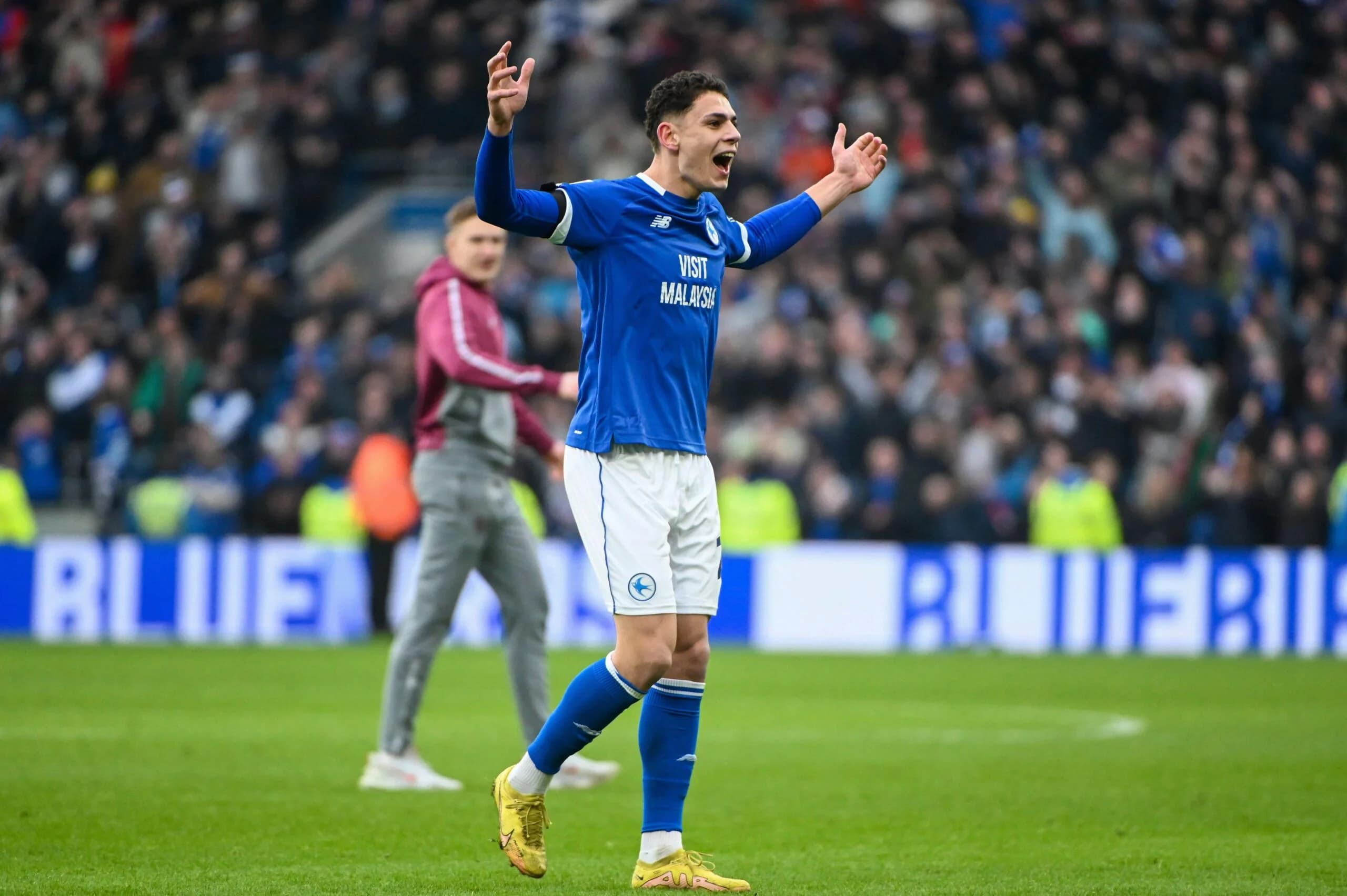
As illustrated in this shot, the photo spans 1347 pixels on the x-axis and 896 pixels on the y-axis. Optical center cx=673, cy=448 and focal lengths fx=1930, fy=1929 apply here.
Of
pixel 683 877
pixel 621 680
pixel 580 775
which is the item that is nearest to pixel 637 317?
pixel 621 680

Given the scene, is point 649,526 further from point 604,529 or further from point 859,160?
point 859,160

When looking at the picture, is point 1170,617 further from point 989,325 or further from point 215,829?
A: point 215,829

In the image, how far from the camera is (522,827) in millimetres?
5535

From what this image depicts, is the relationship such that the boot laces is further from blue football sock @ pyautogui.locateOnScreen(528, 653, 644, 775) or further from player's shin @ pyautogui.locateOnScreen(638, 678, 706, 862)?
player's shin @ pyautogui.locateOnScreen(638, 678, 706, 862)

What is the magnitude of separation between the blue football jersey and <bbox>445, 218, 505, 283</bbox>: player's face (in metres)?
2.37

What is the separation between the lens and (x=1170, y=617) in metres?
17.5

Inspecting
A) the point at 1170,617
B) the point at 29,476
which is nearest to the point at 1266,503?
the point at 1170,617

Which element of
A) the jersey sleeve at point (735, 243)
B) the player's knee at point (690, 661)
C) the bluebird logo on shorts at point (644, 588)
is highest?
the jersey sleeve at point (735, 243)

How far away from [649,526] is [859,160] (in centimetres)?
159

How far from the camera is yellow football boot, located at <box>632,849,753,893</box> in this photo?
5.45 metres

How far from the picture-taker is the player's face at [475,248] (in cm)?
803

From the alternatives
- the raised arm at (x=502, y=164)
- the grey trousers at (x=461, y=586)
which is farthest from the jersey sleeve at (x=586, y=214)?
the grey trousers at (x=461, y=586)

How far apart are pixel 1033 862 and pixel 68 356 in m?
16.8

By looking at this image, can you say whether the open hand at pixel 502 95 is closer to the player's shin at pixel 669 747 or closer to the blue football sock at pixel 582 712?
the blue football sock at pixel 582 712
